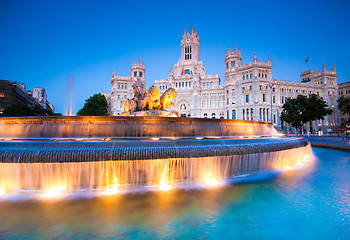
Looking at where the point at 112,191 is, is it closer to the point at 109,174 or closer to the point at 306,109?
the point at 109,174

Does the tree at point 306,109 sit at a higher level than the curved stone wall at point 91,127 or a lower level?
higher

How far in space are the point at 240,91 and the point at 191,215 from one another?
63161 mm

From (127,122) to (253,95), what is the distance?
56.8 meters

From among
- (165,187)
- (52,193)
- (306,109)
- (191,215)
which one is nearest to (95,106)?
(52,193)

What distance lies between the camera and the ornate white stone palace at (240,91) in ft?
194

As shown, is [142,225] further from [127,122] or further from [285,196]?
[127,122]

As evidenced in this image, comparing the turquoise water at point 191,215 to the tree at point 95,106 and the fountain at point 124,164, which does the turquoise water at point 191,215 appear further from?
the tree at point 95,106

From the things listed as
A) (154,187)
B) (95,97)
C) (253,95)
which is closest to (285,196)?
(154,187)

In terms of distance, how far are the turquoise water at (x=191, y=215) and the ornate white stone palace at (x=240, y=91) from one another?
5428 centimetres

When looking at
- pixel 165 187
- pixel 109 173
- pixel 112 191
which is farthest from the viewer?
pixel 165 187

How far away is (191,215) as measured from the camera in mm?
4691

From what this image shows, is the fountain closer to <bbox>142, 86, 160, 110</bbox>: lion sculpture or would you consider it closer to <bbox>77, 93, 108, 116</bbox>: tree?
<bbox>142, 86, 160, 110</bbox>: lion sculpture

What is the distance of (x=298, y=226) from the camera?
4199mm

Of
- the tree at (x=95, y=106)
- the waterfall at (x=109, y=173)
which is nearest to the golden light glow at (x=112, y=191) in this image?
the waterfall at (x=109, y=173)
